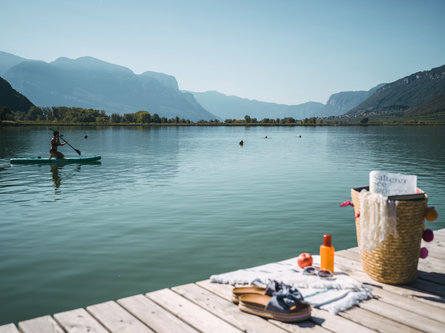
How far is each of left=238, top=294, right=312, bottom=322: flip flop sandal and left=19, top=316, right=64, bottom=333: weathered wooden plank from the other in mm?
2400

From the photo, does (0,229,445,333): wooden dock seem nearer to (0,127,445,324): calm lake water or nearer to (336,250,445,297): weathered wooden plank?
(336,250,445,297): weathered wooden plank

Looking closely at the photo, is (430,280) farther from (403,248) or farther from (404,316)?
(404,316)

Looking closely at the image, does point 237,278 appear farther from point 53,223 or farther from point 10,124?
point 10,124

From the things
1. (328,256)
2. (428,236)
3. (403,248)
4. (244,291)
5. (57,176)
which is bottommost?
(57,176)

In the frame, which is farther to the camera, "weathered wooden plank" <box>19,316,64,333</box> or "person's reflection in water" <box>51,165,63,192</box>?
"person's reflection in water" <box>51,165,63,192</box>

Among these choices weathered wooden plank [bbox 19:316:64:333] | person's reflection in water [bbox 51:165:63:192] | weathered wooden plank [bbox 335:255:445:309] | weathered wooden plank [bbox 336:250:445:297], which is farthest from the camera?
person's reflection in water [bbox 51:165:63:192]

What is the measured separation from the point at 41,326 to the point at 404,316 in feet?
15.5

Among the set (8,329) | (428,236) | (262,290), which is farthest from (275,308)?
(8,329)

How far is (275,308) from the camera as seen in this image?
4.85 metres

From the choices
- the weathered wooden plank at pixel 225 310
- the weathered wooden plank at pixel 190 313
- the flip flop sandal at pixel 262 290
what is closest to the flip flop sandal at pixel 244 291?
the flip flop sandal at pixel 262 290

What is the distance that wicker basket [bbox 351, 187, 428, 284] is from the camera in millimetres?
5629

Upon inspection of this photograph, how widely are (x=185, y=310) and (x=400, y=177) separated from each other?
3.96 meters

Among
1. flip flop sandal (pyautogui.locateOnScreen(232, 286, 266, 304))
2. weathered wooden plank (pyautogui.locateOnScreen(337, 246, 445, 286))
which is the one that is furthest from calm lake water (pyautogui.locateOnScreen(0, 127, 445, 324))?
flip flop sandal (pyautogui.locateOnScreen(232, 286, 266, 304))

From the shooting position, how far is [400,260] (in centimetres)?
577
